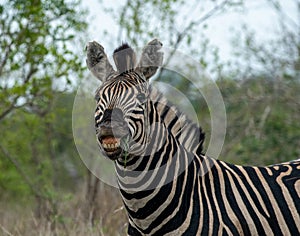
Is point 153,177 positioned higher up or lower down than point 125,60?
lower down

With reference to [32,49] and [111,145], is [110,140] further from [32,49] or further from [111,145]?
[32,49]

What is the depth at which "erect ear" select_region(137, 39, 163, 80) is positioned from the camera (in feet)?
14.8

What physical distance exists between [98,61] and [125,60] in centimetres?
30

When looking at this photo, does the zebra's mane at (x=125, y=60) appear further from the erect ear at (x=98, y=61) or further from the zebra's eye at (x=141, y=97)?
the zebra's eye at (x=141, y=97)


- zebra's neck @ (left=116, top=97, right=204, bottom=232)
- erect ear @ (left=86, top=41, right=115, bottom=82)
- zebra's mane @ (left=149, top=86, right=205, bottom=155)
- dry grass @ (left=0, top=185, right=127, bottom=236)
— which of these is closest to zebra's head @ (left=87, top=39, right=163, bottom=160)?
erect ear @ (left=86, top=41, right=115, bottom=82)

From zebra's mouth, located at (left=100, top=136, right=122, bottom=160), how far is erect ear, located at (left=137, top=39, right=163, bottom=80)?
2.75 ft

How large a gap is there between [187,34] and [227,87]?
6.82 feet

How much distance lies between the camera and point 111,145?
3887 mm

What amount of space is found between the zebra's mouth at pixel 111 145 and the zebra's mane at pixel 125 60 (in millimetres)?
759

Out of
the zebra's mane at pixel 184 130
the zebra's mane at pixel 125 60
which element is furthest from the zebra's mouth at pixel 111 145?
the zebra's mane at pixel 184 130

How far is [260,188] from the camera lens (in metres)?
4.71

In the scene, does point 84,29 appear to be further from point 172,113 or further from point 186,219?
point 186,219

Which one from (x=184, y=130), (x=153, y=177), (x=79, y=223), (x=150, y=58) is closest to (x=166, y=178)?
(x=153, y=177)

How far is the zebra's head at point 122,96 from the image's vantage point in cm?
393
